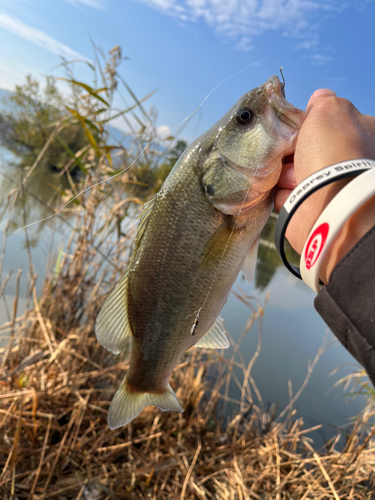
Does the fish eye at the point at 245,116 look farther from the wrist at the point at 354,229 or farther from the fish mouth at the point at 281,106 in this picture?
the wrist at the point at 354,229

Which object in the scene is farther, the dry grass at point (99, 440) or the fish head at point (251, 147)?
the dry grass at point (99, 440)

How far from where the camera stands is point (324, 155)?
1168 millimetres

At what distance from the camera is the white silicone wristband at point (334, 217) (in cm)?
91

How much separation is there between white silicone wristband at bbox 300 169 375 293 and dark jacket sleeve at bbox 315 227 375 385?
0.27 feet

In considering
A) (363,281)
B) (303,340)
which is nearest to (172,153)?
(363,281)

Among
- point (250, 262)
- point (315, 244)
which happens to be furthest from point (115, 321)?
point (315, 244)

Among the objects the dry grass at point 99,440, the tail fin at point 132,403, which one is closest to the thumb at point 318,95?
the tail fin at point 132,403

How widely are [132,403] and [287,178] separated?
3.95ft

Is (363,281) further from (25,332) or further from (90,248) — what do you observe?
(25,332)

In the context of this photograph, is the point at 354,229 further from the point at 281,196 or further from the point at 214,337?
the point at 214,337

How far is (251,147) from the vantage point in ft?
4.69

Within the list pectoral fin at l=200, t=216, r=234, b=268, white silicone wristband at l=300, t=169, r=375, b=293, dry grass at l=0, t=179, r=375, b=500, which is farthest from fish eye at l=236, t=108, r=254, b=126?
dry grass at l=0, t=179, r=375, b=500

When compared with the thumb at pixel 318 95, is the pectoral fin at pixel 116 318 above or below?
below

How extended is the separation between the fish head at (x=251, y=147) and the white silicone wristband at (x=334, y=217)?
15.3 inches
